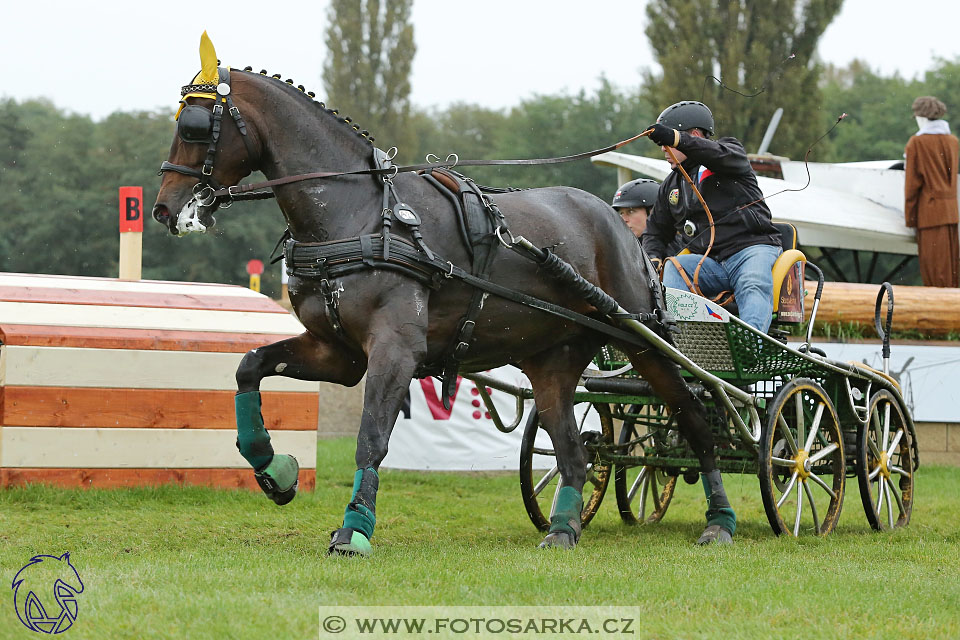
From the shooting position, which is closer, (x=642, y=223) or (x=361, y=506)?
(x=361, y=506)

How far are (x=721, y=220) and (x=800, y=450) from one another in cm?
136

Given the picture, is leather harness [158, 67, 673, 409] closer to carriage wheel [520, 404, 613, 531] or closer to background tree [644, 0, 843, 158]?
carriage wheel [520, 404, 613, 531]

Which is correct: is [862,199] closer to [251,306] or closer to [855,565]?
[251,306]

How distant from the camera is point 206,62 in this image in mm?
5086

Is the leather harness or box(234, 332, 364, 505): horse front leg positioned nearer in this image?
the leather harness

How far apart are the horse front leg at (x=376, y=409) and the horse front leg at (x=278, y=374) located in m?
0.50

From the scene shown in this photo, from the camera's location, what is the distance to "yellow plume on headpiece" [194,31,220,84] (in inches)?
200

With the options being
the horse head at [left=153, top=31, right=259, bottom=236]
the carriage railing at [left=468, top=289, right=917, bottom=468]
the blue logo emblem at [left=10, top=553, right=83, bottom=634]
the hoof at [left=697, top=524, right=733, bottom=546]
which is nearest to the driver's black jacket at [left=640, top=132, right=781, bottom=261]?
the carriage railing at [left=468, top=289, right=917, bottom=468]

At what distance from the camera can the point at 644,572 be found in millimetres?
4672

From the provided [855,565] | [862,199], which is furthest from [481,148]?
[855,565]

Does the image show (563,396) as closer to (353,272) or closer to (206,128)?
(353,272)

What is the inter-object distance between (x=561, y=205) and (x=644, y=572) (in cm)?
203

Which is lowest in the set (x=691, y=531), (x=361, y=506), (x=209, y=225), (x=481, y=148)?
(x=691, y=531)

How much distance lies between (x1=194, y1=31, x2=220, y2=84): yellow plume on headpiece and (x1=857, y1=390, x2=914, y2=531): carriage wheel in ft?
13.4
